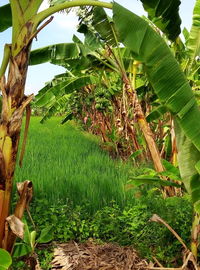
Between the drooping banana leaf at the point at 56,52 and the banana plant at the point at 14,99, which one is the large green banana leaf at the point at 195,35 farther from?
the banana plant at the point at 14,99

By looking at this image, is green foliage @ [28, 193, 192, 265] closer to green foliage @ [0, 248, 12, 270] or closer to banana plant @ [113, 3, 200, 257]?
banana plant @ [113, 3, 200, 257]

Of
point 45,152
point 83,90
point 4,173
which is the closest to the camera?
point 4,173

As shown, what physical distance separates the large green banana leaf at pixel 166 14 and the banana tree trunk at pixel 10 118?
1.58 meters

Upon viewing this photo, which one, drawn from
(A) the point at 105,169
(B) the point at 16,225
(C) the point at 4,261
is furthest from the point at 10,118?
(A) the point at 105,169

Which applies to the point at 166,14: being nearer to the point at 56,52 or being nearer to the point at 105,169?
the point at 56,52

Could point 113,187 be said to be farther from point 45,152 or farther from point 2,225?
point 45,152

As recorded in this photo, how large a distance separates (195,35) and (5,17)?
2240mm

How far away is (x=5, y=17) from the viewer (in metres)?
3.58

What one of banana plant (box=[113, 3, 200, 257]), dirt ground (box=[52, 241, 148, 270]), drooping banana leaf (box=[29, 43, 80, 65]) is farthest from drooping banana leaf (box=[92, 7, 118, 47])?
dirt ground (box=[52, 241, 148, 270])

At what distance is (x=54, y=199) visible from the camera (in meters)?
4.02

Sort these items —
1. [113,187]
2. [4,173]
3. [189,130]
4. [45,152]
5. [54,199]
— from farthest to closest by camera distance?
[45,152] < [113,187] < [54,199] < [189,130] < [4,173]

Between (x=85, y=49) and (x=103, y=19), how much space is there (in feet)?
1.45

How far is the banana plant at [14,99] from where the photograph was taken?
7.88 feet

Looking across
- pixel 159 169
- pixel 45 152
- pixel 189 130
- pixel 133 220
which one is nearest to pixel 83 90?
pixel 45 152
